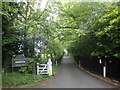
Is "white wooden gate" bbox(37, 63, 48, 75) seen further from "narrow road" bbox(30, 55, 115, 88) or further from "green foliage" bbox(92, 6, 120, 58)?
"green foliage" bbox(92, 6, 120, 58)

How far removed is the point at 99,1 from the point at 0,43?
6102 millimetres

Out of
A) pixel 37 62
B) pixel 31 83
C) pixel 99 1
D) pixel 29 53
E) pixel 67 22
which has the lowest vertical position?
pixel 31 83

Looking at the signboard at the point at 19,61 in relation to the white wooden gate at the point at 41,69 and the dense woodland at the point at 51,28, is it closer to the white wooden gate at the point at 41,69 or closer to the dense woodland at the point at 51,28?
the dense woodland at the point at 51,28

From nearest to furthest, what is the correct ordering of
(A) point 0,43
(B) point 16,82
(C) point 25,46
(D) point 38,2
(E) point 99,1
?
(B) point 16,82 → (A) point 0,43 → (E) point 99,1 → (C) point 25,46 → (D) point 38,2

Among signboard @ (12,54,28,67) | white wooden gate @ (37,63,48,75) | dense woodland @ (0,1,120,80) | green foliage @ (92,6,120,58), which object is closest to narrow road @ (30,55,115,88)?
white wooden gate @ (37,63,48,75)

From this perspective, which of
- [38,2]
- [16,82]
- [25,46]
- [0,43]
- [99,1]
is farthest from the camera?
[38,2]

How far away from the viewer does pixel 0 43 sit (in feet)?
21.3

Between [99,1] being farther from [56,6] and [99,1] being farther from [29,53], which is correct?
[29,53]

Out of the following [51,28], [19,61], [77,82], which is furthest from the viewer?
[51,28]

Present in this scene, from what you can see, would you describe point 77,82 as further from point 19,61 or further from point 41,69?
point 19,61

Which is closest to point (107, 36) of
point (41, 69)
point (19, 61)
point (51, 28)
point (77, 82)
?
point (77, 82)

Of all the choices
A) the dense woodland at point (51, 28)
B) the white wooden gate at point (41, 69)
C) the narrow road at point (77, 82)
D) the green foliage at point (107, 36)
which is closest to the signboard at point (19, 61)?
the dense woodland at point (51, 28)

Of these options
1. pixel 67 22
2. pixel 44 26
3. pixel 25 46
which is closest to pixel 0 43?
pixel 25 46

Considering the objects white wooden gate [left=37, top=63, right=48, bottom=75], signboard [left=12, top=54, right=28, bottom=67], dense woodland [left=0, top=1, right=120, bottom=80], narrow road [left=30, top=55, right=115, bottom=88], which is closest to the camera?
narrow road [left=30, top=55, right=115, bottom=88]
